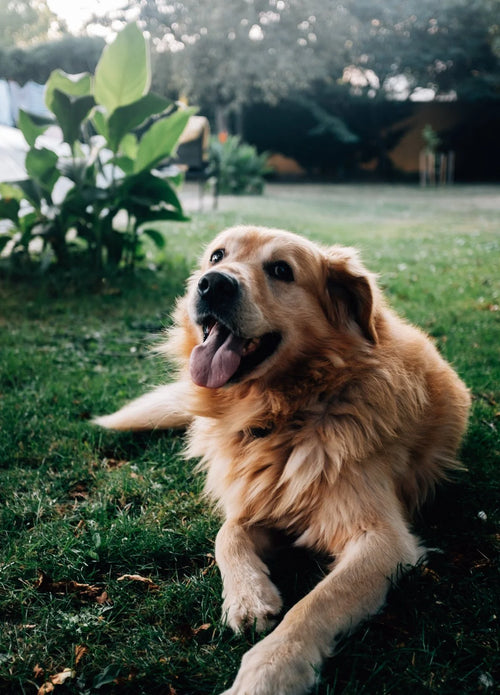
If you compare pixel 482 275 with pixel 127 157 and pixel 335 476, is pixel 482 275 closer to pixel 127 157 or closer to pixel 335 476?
pixel 127 157

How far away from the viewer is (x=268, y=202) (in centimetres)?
1612

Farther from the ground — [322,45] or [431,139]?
[322,45]

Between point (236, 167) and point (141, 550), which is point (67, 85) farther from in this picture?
point (236, 167)

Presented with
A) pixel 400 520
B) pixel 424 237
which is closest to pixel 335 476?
pixel 400 520

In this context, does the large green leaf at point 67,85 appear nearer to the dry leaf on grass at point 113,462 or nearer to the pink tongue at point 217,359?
the dry leaf on grass at point 113,462

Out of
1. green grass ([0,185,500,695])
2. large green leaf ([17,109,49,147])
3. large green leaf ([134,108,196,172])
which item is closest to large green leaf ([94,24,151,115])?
large green leaf ([134,108,196,172])

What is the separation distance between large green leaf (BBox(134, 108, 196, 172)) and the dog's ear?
3.48 metres

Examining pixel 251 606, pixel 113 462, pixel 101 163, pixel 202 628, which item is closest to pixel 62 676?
pixel 202 628

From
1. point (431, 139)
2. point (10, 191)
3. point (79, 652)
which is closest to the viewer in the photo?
point (79, 652)

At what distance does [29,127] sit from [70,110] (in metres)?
0.41

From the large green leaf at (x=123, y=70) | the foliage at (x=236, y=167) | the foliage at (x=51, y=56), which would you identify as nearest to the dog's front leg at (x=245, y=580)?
the large green leaf at (x=123, y=70)

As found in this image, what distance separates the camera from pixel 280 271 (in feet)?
8.50

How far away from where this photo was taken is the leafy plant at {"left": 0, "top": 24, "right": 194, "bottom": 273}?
543cm

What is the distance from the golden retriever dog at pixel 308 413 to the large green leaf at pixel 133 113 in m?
3.19
